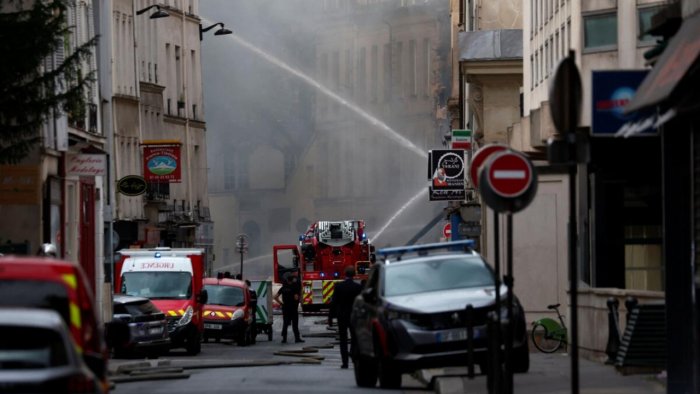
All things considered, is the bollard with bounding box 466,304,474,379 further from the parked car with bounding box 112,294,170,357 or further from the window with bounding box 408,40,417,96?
the window with bounding box 408,40,417,96

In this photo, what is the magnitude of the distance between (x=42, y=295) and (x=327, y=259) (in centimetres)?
5819

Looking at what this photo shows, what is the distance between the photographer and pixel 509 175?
55.4 feet

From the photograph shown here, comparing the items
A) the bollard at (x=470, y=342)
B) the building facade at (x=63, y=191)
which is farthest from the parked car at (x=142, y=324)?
the bollard at (x=470, y=342)

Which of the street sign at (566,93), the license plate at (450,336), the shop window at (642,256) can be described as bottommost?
the license plate at (450,336)

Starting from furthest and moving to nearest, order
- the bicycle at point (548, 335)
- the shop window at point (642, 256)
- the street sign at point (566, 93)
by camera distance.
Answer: the bicycle at point (548, 335), the shop window at point (642, 256), the street sign at point (566, 93)

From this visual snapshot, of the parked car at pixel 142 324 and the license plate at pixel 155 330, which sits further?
the license plate at pixel 155 330

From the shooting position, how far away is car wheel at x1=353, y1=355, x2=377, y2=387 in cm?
2430

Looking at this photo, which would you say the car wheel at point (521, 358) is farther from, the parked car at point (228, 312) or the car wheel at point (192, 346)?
the parked car at point (228, 312)

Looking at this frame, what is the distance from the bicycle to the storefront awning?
16.4 meters

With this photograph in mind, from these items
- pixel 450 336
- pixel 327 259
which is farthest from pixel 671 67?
pixel 327 259

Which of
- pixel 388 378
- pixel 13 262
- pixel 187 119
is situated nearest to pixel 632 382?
pixel 388 378

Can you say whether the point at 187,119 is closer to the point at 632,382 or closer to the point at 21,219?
the point at 21,219

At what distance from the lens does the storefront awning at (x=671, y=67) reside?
49.3ft

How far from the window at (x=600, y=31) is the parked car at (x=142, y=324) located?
34.0 ft
